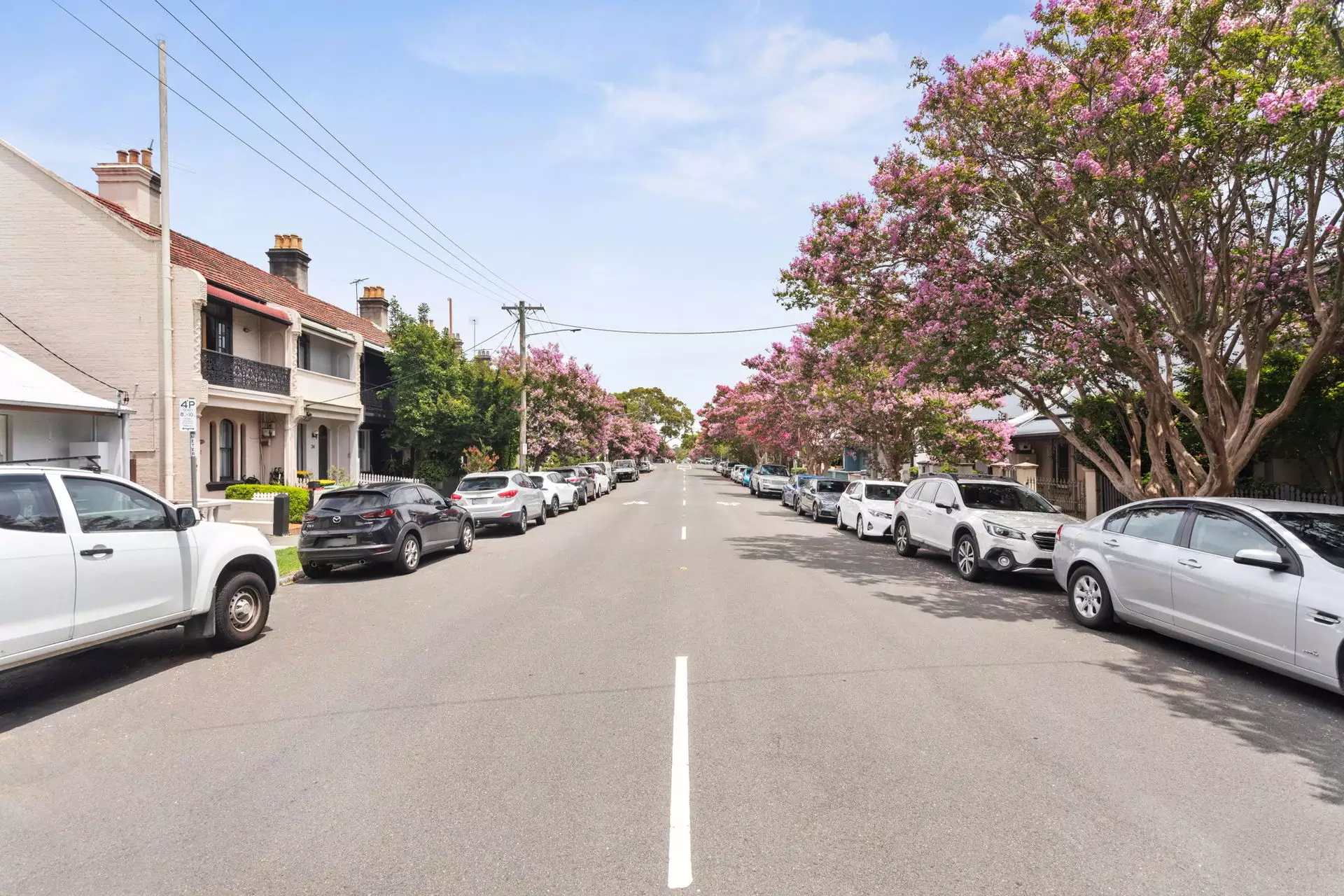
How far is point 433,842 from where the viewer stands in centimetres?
366

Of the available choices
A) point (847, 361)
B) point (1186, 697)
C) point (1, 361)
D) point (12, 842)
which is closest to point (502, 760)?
point (12, 842)

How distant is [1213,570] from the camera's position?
660 centimetres

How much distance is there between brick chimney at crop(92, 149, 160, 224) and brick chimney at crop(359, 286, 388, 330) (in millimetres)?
14125

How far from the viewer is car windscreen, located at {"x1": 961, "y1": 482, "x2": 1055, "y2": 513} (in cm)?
1238

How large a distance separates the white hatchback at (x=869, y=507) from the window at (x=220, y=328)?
16.7m

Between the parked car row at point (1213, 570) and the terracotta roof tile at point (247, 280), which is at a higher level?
the terracotta roof tile at point (247, 280)

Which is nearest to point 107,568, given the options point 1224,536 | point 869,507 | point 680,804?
point 680,804

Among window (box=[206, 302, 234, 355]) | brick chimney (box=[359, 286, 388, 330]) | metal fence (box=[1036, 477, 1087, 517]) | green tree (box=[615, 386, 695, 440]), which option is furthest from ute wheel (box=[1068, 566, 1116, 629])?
green tree (box=[615, 386, 695, 440])

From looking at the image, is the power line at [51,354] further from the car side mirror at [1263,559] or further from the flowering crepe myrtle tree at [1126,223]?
the car side mirror at [1263,559]

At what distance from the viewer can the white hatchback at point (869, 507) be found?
59.0 feet

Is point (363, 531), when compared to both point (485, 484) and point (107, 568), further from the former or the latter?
point (485, 484)

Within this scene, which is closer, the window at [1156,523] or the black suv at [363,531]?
the window at [1156,523]

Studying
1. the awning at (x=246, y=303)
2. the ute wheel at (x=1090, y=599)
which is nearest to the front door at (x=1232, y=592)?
the ute wheel at (x=1090, y=599)

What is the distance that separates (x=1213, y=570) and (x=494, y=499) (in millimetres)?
14563
